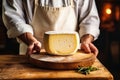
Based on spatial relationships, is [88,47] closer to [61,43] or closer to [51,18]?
[61,43]

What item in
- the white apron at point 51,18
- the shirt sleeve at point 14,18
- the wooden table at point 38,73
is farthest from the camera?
the white apron at point 51,18

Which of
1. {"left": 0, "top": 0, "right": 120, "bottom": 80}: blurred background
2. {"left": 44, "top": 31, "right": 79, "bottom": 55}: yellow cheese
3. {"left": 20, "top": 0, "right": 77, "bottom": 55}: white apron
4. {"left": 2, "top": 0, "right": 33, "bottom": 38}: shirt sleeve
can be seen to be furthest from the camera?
{"left": 0, "top": 0, "right": 120, "bottom": 80}: blurred background

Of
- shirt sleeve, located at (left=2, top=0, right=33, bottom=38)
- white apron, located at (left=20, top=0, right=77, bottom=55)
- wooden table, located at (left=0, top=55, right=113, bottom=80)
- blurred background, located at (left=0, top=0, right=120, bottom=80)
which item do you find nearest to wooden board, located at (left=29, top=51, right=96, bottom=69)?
wooden table, located at (left=0, top=55, right=113, bottom=80)

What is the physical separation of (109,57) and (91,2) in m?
1.77

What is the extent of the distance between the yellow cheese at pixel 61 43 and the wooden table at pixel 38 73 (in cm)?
Answer: 11

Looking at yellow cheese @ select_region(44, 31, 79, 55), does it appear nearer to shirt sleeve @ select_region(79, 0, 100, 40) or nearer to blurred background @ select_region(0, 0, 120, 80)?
shirt sleeve @ select_region(79, 0, 100, 40)

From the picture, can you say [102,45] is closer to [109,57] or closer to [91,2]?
[109,57]

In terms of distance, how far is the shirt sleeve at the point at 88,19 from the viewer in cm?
160

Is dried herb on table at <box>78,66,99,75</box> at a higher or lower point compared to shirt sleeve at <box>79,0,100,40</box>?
lower

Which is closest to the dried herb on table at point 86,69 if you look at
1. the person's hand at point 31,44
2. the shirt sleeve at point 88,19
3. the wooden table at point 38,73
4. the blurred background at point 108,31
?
the wooden table at point 38,73

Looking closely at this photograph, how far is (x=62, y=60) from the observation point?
122cm

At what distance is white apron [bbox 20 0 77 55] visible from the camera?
1.64 m

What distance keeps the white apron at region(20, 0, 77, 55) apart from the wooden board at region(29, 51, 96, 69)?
358 mm

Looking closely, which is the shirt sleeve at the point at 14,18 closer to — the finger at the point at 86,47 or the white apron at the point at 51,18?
the white apron at the point at 51,18
